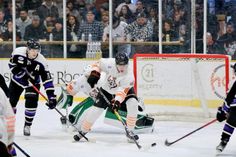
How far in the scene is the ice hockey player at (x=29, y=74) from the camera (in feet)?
20.0

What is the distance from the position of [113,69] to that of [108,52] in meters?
3.18

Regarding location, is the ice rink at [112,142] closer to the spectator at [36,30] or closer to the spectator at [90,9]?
the spectator at [90,9]

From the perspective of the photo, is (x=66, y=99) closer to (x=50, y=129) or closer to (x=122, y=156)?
(x=50, y=129)

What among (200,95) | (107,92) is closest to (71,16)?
(200,95)

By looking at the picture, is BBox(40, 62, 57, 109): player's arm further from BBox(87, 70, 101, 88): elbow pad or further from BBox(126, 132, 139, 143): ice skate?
BBox(126, 132, 139, 143): ice skate

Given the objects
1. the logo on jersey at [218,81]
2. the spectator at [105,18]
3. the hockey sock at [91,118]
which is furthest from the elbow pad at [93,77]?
the spectator at [105,18]

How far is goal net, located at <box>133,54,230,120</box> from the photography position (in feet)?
24.6

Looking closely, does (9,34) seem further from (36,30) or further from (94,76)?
(94,76)

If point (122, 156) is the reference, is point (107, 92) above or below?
above

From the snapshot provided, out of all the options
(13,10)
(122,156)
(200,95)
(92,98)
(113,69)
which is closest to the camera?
(122,156)

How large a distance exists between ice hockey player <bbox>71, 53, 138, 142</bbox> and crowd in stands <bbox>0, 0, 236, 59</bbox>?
2.64 meters

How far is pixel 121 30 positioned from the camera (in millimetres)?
9125

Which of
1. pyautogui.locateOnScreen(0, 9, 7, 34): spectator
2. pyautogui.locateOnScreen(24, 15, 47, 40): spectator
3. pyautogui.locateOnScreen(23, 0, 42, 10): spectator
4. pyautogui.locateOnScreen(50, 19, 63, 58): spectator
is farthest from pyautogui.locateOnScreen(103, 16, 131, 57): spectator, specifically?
pyautogui.locateOnScreen(0, 9, 7, 34): spectator

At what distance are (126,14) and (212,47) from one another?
51.3 inches
